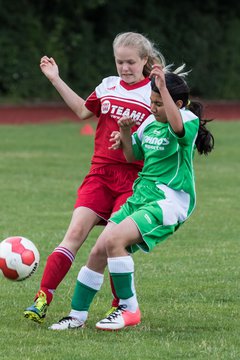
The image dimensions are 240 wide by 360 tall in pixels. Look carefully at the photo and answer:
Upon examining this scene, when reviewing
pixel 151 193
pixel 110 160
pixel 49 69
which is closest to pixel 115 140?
pixel 110 160

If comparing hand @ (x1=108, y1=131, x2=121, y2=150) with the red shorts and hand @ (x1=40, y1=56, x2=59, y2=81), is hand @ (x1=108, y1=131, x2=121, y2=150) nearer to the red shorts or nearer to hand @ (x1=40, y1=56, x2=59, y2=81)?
the red shorts

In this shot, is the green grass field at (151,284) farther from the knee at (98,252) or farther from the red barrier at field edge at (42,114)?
the red barrier at field edge at (42,114)

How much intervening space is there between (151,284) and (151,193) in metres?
1.90

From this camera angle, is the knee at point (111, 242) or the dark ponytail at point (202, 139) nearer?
the knee at point (111, 242)

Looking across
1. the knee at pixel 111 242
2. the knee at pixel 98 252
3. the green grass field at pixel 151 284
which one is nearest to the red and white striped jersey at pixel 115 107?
the knee at pixel 98 252

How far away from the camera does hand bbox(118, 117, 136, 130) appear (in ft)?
20.8

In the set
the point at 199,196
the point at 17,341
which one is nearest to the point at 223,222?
the point at 199,196

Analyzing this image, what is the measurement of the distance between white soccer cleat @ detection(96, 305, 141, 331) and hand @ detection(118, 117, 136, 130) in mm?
1155

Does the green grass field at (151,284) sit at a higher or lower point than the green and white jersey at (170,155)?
lower

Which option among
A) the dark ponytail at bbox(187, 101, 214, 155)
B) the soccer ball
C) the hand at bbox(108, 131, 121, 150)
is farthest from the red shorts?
the dark ponytail at bbox(187, 101, 214, 155)

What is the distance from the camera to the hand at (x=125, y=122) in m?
6.34

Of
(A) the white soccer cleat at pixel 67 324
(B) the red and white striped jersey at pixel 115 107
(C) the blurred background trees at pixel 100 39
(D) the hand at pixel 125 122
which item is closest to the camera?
(D) the hand at pixel 125 122

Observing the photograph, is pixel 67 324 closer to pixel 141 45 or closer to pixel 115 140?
pixel 115 140

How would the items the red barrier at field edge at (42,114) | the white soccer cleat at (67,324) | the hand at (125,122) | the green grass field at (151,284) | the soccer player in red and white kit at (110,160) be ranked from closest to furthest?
the green grass field at (151,284) < the hand at (125,122) < the white soccer cleat at (67,324) < the soccer player in red and white kit at (110,160) < the red barrier at field edge at (42,114)
